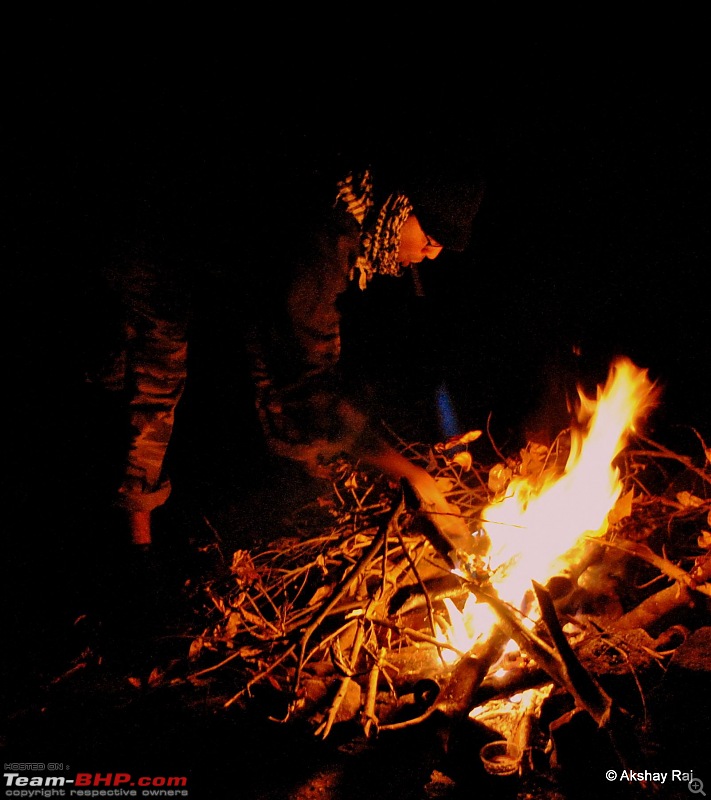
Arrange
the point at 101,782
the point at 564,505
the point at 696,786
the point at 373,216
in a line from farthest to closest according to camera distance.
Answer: the point at 373,216 → the point at 564,505 → the point at 101,782 → the point at 696,786

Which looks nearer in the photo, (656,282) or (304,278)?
(304,278)

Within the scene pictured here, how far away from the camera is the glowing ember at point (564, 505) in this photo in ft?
9.07

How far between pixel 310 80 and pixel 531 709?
4463 millimetres

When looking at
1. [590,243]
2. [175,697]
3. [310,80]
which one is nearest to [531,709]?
[175,697]

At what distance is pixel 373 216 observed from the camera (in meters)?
3.38

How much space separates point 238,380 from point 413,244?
2946mm

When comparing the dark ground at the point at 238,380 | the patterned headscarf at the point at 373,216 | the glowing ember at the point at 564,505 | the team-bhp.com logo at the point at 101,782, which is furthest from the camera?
the patterned headscarf at the point at 373,216

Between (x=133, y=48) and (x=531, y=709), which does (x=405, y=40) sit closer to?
(x=133, y=48)

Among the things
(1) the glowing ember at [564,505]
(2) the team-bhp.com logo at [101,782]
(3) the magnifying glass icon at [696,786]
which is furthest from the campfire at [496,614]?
(2) the team-bhp.com logo at [101,782]

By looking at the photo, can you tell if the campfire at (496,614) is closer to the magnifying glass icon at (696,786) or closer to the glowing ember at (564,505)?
the glowing ember at (564,505)

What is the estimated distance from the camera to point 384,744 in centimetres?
225

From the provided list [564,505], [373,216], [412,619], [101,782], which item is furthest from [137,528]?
[564,505]

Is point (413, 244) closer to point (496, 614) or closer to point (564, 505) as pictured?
point (564, 505)

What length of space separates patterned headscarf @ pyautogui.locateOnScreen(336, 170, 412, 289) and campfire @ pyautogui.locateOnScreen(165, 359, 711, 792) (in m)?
1.50
